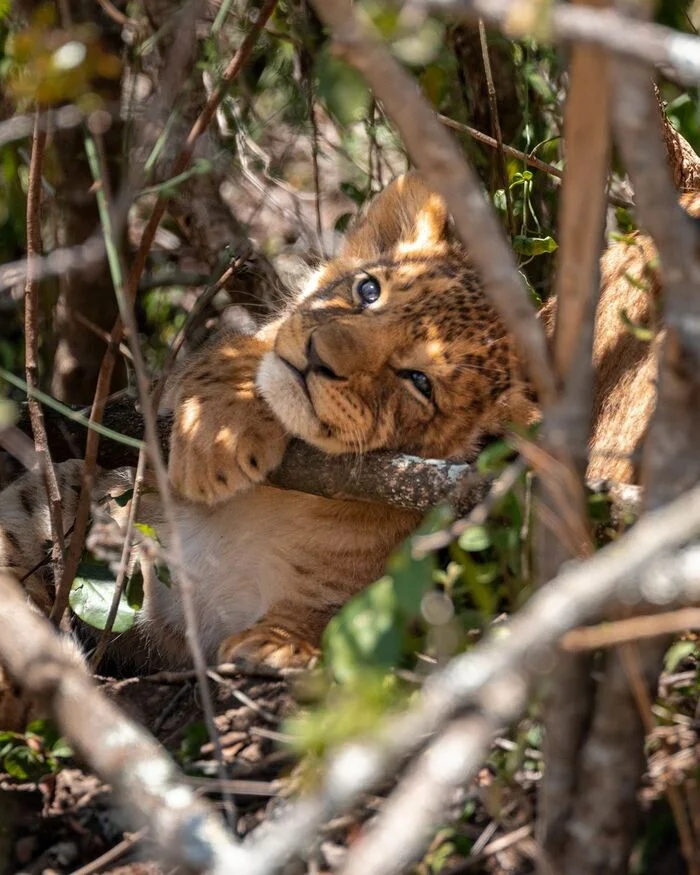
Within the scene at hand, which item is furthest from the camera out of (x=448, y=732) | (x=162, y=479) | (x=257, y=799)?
(x=257, y=799)

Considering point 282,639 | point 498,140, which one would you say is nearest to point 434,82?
point 498,140

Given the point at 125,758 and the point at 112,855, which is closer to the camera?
the point at 125,758

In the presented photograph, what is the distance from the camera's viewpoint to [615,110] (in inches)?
63.6

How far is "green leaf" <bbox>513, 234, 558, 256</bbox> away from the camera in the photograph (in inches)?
131

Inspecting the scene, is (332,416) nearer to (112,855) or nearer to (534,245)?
(534,245)

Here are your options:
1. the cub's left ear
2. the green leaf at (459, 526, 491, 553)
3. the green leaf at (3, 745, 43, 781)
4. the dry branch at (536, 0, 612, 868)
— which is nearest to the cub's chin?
the cub's left ear

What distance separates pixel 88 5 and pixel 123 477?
6.41 ft

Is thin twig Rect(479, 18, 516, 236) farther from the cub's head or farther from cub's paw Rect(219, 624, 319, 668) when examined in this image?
cub's paw Rect(219, 624, 319, 668)

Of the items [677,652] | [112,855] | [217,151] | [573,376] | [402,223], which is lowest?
[112,855]

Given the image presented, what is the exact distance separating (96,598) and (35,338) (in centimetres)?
70

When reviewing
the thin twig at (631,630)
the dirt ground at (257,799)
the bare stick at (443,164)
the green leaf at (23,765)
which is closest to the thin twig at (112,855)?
the dirt ground at (257,799)

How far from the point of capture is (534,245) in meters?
3.39

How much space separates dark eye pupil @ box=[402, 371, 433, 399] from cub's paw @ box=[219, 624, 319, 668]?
30.0 inches

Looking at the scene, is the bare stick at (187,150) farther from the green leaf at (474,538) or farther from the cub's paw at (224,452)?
the green leaf at (474,538)
